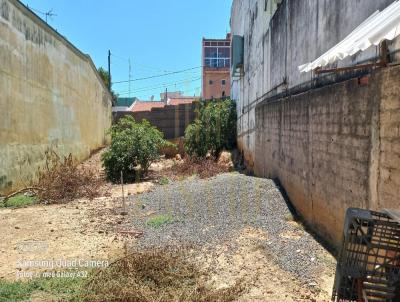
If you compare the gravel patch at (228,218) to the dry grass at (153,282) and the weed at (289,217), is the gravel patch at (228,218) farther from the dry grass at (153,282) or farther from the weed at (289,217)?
the dry grass at (153,282)

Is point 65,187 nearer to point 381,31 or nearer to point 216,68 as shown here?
point 381,31

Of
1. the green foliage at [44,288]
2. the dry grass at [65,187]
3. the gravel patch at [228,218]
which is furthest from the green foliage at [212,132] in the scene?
the green foliage at [44,288]

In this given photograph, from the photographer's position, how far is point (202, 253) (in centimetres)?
495

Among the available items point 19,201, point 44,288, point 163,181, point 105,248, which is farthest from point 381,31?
point 163,181

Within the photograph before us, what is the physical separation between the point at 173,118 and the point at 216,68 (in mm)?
24129

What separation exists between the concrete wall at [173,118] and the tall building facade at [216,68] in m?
17.9

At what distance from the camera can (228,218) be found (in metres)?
6.43

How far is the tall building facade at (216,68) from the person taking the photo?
42.4 m

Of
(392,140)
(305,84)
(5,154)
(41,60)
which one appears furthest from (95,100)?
(392,140)

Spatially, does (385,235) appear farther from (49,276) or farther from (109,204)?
(109,204)

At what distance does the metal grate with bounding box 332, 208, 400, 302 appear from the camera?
240cm

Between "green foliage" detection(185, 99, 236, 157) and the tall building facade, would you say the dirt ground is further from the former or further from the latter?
the tall building facade

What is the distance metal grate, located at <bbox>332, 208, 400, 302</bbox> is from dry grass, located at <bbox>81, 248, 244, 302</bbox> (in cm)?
143

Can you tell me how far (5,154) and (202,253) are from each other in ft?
20.9
